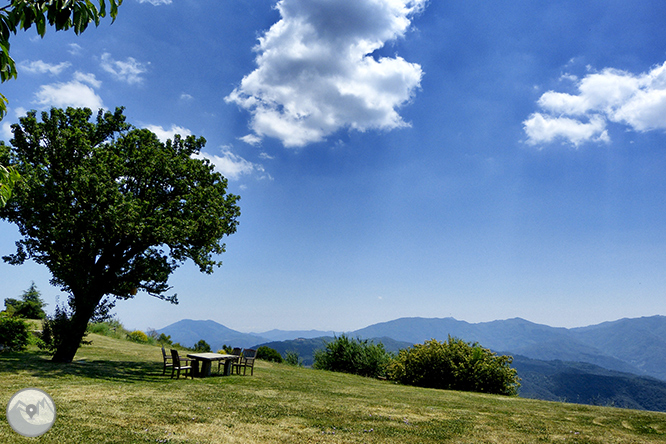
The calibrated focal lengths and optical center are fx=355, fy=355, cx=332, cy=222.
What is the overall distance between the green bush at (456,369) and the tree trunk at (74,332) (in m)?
15.9

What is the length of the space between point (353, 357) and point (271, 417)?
1789 centimetres

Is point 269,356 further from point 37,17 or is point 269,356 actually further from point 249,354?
point 37,17

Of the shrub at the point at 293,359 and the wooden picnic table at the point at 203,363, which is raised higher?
the wooden picnic table at the point at 203,363

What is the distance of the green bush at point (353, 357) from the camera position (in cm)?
2395

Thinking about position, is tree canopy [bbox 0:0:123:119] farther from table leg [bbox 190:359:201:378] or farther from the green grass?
table leg [bbox 190:359:201:378]

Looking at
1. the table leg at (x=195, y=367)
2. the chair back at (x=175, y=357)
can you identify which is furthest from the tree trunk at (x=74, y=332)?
the table leg at (x=195, y=367)

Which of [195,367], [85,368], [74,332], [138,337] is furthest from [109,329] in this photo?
[195,367]

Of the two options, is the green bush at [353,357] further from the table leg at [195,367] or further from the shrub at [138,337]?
the shrub at [138,337]

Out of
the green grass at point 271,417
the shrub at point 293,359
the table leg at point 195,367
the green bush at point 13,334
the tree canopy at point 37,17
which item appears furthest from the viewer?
the shrub at point 293,359

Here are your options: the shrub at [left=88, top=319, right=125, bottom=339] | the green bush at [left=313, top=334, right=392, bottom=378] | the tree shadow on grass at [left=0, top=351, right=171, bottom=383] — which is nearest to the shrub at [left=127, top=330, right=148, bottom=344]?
the shrub at [left=88, top=319, right=125, bottom=339]

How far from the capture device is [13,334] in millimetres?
18422

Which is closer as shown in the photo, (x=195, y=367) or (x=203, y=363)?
(x=195, y=367)

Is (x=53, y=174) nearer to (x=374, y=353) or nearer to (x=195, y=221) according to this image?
(x=195, y=221)

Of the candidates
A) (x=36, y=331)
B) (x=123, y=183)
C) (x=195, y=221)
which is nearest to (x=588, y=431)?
(x=195, y=221)
